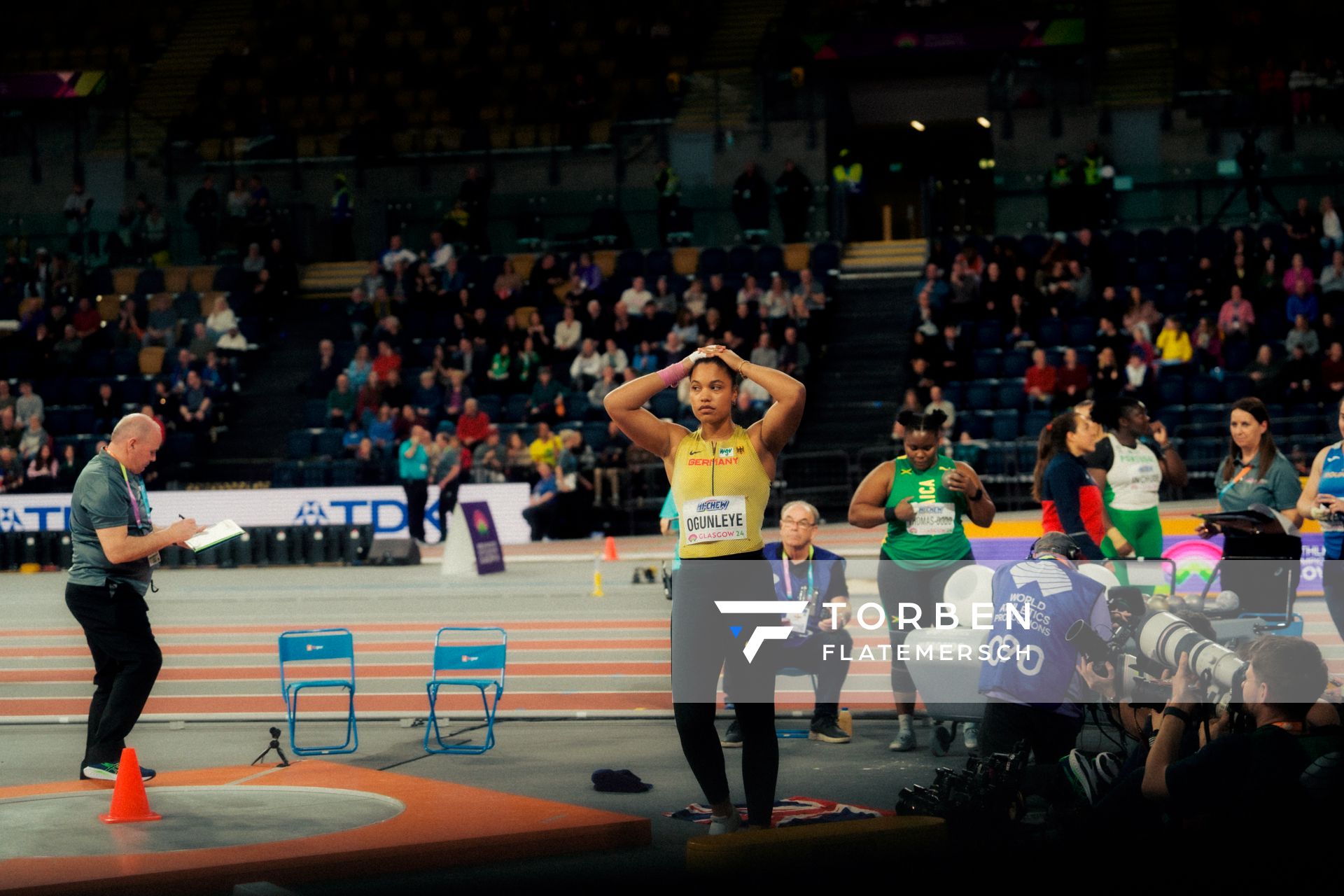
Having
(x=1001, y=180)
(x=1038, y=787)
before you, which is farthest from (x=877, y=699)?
(x=1001, y=180)

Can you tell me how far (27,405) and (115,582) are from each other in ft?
60.5

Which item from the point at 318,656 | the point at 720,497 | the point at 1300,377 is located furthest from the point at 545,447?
the point at 720,497

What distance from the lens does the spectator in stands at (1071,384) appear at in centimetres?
2002

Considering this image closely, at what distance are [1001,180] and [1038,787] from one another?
2134 centimetres

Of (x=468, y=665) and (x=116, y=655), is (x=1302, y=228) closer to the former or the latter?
(x=468, y=665)

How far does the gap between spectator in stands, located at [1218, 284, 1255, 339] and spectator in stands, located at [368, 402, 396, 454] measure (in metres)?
11.2

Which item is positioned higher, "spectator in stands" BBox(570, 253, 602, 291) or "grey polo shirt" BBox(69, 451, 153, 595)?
"spectator in stands" BBox(570, 253, 602, 291)

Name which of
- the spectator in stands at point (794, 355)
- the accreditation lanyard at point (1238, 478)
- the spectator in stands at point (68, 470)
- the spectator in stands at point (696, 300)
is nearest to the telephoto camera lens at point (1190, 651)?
the accreditation lanyard at point (1238, 478)

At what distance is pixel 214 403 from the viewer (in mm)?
25797

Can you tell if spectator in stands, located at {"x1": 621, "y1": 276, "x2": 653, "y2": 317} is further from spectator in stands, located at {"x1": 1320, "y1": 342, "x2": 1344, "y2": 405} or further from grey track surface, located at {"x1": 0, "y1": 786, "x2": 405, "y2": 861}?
grey track surface, located at {"x1": 0, "y1": 786, "x2": 405, "y2": 861}

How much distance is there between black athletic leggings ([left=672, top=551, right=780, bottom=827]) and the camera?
598cm

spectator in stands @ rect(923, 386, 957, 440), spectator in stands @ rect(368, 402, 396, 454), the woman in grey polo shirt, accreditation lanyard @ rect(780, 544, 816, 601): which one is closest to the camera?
accreditation lanyard @ rect(780, 544, 816, 601)

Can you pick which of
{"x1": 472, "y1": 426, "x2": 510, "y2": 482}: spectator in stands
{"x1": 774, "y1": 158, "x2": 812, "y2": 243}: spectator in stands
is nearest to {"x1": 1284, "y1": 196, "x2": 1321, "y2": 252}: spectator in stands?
{"x1": 774, "y1": 158, "x2": 812, "y2": 243}: spectator in stands

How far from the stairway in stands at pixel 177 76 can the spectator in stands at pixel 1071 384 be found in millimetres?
18938
